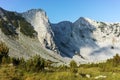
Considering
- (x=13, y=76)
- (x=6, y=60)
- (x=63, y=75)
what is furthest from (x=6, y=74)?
(x=6, y=60)

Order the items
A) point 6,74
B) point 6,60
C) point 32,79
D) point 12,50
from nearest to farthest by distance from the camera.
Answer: point 32,79, point 6,74, point 6,60, point 12,50

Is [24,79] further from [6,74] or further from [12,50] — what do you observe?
[12,50]

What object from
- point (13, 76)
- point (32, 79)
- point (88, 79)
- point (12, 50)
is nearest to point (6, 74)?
point (13, 76)

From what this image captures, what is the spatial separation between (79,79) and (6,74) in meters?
9.87

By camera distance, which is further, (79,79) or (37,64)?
(37,64)

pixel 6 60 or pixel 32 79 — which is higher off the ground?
pixel 6 60

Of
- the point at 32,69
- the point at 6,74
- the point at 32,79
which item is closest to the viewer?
the point at 32,79

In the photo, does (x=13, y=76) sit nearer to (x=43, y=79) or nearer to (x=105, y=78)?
(x=43, y=79)

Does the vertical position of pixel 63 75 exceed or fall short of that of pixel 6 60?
it falls short

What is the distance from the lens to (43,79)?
4316 centimetres

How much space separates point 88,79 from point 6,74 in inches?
440

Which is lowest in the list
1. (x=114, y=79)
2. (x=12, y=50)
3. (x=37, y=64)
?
(x=114, y=79)

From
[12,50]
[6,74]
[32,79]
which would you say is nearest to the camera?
[32,79]

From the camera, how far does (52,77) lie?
4556 cm
